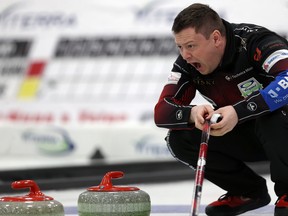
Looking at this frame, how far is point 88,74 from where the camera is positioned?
750cm

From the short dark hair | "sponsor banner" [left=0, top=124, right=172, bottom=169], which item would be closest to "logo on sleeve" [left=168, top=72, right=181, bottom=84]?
the short dark hair

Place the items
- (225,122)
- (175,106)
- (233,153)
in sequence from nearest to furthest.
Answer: (225,122) < (175,106) < (233,153)

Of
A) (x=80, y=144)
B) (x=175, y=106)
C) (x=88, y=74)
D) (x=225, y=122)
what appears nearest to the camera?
(x=225, y=122)

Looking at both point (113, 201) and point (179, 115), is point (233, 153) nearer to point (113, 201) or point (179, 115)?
point (179, 115)

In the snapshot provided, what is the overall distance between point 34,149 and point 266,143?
490 cm

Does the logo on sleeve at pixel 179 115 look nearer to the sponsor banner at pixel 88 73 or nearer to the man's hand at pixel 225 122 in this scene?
the man's hand at pixel 225 122

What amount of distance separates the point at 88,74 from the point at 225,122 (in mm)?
5124

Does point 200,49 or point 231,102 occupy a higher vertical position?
point 200,49

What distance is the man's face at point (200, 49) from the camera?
2525mm

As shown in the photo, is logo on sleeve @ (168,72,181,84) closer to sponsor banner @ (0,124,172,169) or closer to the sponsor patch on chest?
the sponsor patch on chest

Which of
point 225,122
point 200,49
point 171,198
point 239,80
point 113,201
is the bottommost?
point 171,198

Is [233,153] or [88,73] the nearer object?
[233,153]

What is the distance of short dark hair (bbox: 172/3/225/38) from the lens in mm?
2520

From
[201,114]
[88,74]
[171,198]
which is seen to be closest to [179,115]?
[201,114]
